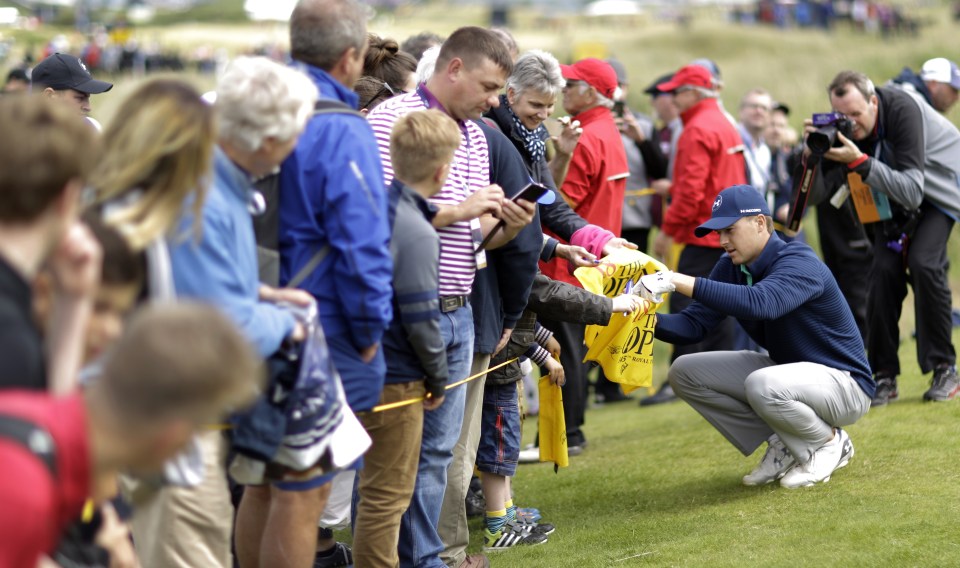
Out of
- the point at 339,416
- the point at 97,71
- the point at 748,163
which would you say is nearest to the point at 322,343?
the point at 339,416

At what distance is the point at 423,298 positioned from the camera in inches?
156

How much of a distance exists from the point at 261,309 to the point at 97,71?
3565 cm

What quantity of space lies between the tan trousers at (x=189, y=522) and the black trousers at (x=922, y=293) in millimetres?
5170

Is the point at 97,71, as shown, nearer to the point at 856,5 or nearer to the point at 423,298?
the point at 856,5

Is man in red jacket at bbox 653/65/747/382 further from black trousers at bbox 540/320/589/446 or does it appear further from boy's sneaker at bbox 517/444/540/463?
boy's sneaker at bbox 517/444/540/463

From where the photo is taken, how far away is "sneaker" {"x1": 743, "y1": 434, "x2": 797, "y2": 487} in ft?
18.6

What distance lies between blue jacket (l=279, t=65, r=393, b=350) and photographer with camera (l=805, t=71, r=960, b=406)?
4.02 meters

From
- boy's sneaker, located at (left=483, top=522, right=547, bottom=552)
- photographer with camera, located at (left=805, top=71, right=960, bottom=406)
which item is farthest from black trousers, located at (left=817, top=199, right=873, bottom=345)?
boy's sneaker, located at (left=483, top=522, right=547, bottom=552)

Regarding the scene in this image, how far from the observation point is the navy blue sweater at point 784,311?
540cm

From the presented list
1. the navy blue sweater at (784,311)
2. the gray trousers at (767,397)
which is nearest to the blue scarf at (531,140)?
the navy blue sweater at (784,311)

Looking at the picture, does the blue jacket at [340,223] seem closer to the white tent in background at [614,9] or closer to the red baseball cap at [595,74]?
the red baseball cap at [595,74]

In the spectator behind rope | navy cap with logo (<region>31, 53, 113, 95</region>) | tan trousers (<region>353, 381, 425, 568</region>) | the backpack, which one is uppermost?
the spectator behind rope

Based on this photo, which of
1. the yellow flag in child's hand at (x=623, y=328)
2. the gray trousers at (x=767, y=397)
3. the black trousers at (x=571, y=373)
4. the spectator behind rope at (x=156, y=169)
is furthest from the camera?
the black trousers at (x=571, y=373)

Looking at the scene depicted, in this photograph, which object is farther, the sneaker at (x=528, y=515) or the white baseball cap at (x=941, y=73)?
the white baseball cap at (x=941, y=73)
